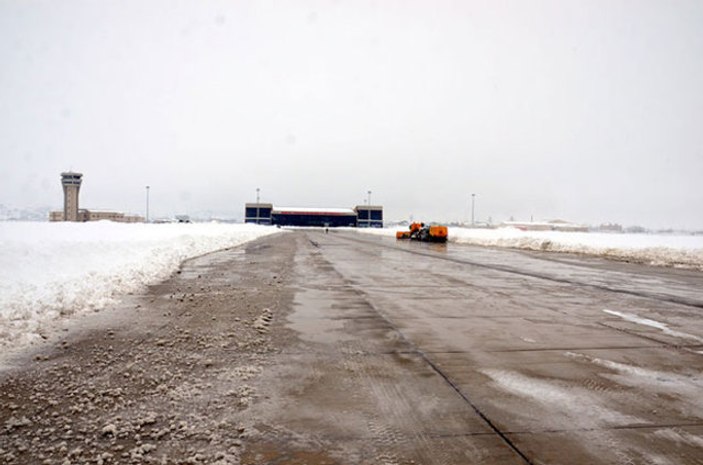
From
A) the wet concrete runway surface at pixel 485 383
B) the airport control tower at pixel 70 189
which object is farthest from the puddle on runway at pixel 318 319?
the airport control tower at pixel 70 189

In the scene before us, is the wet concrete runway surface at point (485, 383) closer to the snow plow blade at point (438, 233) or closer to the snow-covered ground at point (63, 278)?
the snow-covered ground at point (63, 278)

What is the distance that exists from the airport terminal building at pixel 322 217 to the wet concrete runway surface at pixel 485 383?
130m

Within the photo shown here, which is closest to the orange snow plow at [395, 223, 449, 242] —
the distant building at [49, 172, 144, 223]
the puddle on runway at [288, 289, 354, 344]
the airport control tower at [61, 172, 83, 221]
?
the puddle on runway at [288, 289, 354, 344]

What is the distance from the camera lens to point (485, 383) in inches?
181

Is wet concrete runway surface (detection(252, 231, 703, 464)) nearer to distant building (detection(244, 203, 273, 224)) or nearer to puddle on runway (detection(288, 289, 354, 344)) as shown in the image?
puddle on runway (detection(288, 289, 354, 344))

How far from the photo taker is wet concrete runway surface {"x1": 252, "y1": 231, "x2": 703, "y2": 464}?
127 inches

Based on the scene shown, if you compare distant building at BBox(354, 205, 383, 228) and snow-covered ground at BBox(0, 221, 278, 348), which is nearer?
snow-covered ground at BBox(0, 221, 278, 348)

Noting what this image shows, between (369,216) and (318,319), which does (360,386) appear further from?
(369,216)

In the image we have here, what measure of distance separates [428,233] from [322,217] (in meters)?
98.5

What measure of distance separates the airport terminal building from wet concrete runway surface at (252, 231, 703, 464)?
130 meters

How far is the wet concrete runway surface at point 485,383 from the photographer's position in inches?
127

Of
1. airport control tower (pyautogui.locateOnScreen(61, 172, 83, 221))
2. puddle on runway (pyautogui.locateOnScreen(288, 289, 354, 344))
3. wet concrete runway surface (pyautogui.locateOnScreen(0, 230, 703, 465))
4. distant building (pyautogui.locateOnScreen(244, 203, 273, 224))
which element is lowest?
puddle on runway (pyautogui.locateOnScreen(288, 289, 354, 344))

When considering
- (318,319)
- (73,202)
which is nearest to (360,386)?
(318,319)

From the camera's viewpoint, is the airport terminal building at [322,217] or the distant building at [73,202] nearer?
the distant building at [73,202]
